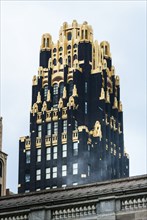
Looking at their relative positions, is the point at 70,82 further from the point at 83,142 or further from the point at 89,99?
the point at 83,142

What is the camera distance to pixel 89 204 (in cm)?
3509

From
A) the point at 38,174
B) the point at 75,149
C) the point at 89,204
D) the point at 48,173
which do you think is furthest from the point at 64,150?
the point at 89,204

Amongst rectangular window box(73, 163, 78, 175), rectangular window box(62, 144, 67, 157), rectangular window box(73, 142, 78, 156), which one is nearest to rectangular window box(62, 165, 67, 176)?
rectangular window box(73, 163, 78, 175)

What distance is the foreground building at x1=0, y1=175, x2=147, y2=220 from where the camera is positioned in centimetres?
3403

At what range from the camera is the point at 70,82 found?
199125mm

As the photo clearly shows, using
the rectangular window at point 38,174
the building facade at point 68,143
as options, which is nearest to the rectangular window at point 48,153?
the building facade at point 68,143

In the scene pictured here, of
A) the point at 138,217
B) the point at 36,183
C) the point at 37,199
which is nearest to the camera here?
the point at 138,217

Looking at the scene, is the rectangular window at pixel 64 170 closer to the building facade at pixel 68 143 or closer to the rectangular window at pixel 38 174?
the building facade at pixel 68 143

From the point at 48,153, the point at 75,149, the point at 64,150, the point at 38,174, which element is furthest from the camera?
the point at 48,153

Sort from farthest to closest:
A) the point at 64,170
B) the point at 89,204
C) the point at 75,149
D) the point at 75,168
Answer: the point at 75,149, the point at 64,170, the point at 75,168, the point at 89,204

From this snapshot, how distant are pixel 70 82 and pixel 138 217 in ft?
544

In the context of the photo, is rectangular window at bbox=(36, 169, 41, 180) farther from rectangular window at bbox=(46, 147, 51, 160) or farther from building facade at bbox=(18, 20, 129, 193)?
rectangular window at bbox=(46, 147, 51, 160)

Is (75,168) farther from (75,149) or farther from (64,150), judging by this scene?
(64,150)

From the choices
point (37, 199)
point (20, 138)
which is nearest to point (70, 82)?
point (20, 138)
